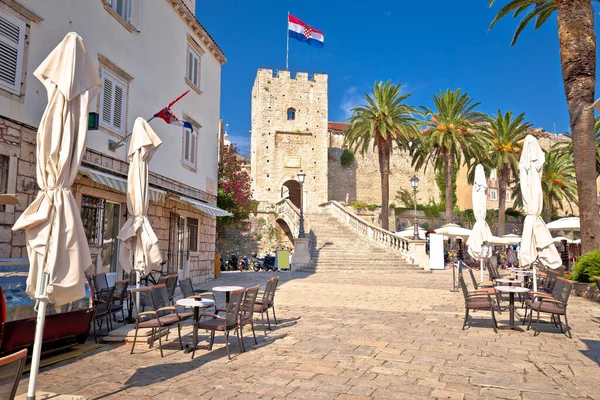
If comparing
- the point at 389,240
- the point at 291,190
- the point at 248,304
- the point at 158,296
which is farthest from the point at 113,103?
the point at 291,190

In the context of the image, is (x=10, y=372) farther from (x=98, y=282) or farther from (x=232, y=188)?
(x=232, y=188)

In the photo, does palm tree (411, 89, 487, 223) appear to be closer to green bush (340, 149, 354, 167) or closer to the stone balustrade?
the stone balustrade

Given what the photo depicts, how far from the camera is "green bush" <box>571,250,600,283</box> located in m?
11.8

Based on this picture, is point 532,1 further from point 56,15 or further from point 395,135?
point 56,15

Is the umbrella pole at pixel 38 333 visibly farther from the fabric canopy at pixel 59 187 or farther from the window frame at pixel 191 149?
the window frame at pixel 191 149

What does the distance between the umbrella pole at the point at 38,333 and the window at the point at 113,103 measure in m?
6.67

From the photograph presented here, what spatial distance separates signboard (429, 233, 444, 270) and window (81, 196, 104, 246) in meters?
16.6

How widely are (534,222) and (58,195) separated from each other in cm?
851

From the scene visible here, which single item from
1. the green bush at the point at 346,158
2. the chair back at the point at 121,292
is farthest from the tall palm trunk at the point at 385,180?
the chair back at the point at 121,292

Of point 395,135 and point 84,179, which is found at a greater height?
point 395,135

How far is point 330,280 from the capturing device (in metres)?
16.6

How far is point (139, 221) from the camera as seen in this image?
7.57 metres

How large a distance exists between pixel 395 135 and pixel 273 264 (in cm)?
1082

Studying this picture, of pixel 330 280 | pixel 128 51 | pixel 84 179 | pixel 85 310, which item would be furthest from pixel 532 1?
pixel 85 310
